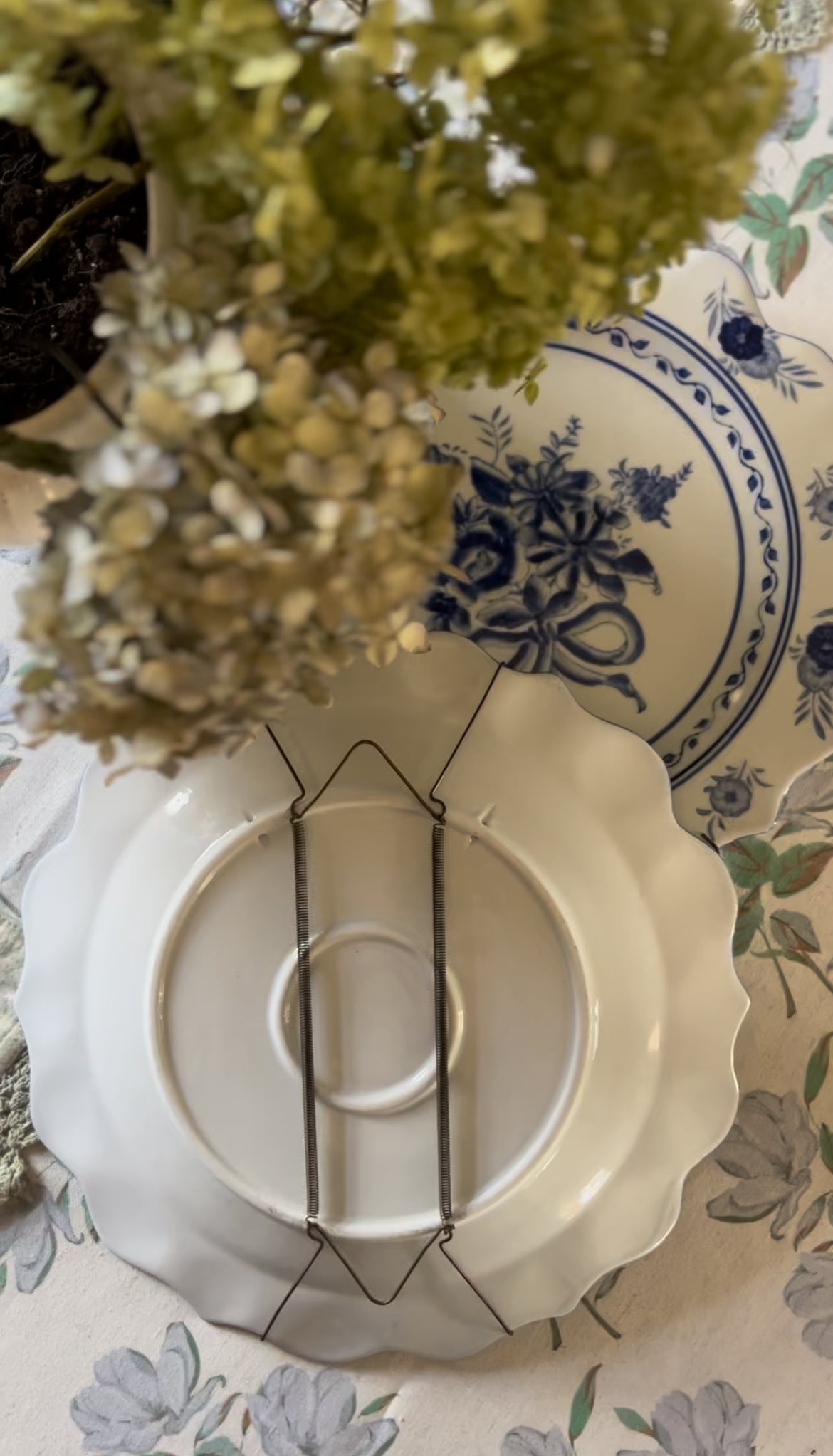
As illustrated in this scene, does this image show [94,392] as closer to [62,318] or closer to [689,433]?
[62,318]

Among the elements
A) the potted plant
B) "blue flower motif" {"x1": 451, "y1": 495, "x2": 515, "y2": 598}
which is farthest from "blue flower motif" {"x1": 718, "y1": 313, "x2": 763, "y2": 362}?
the potted plant

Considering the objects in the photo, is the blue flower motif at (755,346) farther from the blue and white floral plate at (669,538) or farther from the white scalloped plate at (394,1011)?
the white scalloped plate at (394,1011)

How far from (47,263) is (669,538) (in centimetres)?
27

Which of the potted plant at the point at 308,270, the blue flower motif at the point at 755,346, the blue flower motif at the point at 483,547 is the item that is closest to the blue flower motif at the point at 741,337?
the blue flower motif at the point at 755,346

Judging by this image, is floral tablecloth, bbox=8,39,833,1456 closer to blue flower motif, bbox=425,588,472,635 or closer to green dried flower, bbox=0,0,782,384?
blue flower motif, bbox=425,588,472,635

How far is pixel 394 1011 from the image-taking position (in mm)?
468

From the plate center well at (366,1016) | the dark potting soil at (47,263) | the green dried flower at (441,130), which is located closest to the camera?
the green dried flower at (441,130)

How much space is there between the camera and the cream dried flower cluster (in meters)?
0.24

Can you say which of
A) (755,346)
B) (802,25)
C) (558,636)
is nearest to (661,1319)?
(558,636)

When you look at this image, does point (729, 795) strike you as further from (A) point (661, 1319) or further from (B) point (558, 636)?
(A) point (661, 1319)

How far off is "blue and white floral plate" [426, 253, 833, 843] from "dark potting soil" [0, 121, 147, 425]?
167mm

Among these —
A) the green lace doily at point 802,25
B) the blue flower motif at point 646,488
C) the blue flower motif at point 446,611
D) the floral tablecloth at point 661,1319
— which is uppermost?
the green lace doily at point 802,25

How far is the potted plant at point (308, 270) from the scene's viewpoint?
8.7 inches

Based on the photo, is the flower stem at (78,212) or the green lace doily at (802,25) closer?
the flower stem at (78,212)
